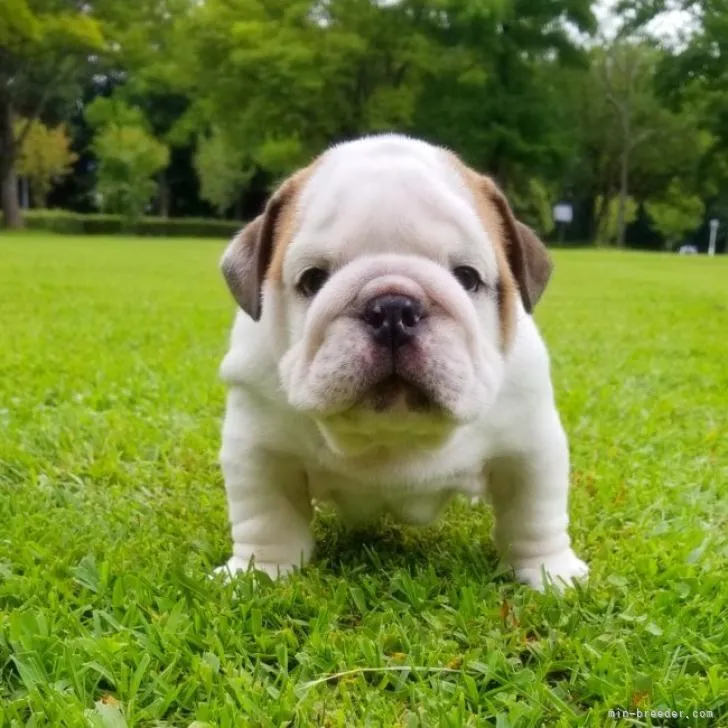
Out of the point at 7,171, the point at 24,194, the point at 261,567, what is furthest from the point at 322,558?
the point at 24,194

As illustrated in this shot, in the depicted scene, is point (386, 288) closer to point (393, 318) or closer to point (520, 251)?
point (393, 318)

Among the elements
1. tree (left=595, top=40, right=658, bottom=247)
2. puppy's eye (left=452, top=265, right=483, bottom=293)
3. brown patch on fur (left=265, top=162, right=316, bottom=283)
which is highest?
tree (left=595, top=40, right=658, bottom=247)

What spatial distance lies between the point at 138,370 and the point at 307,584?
9.87ft

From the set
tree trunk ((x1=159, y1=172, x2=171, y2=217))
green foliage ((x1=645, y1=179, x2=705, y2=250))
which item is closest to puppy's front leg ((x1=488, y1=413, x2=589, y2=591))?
tree trunk ((x1=159, y1=172, x2=171, y2=217))

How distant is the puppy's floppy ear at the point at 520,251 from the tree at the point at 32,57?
95.1ft

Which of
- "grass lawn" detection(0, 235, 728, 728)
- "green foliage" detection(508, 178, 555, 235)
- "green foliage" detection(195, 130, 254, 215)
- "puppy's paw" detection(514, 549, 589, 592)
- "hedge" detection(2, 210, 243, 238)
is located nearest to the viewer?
"grass lawn" detection(0, 235, 728, 728)

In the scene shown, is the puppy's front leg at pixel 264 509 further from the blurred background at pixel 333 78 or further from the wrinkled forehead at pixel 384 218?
the blurred background at pixel 333 78

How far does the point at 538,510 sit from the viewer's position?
2.38 metres

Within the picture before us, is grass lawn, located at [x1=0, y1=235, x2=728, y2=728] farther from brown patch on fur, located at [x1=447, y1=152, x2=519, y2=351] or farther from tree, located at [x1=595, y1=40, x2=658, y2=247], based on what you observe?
tree, located at [x1=595, y1=40, x2=658, y2=247]

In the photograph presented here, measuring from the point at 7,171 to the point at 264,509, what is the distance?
34.0 m

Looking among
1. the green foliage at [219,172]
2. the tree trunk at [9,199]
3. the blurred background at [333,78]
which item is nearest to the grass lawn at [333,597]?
the blurred background at [333,78]

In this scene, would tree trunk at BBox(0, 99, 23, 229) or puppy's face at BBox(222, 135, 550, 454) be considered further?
tree trunk at BBox(0, 99, 23, 229)

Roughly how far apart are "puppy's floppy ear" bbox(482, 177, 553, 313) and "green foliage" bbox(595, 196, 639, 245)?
4614cm

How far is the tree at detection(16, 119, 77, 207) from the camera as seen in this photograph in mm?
40625
